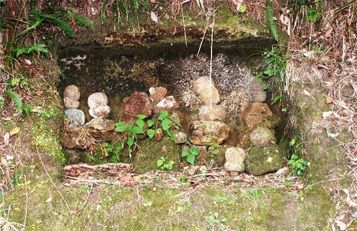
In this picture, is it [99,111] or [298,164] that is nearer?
[298,164]

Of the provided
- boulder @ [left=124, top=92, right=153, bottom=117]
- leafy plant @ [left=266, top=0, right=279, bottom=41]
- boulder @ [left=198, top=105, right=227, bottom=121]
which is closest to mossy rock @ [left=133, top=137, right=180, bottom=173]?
boulder @ [left=124, top=92, right=153, bottom=117]

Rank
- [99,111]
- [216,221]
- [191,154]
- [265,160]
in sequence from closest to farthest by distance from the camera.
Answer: [216,221]
[265,160]
[191,154]
[99,111]

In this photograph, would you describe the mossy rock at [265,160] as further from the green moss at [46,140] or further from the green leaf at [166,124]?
the green moss at [46,140]

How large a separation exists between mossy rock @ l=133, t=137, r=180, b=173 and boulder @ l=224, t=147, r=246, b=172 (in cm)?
63

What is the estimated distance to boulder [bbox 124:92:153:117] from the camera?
19.2 feet

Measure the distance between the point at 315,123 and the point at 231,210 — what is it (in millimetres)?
1473

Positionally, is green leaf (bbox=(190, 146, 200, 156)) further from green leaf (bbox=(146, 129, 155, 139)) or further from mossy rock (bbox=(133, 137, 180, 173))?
green leaf (bbox=(146, 129, 155, 139))

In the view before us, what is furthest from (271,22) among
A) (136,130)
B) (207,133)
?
(136,130)

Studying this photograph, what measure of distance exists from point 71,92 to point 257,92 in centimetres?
255

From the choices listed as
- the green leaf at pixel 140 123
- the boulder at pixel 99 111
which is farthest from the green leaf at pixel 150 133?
the boulder at pixel 99 111

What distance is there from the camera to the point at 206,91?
6.03 meters

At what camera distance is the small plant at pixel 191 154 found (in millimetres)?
5445

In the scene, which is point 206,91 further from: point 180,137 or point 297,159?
point 297,159

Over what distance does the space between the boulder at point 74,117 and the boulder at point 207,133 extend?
4.79 feet
